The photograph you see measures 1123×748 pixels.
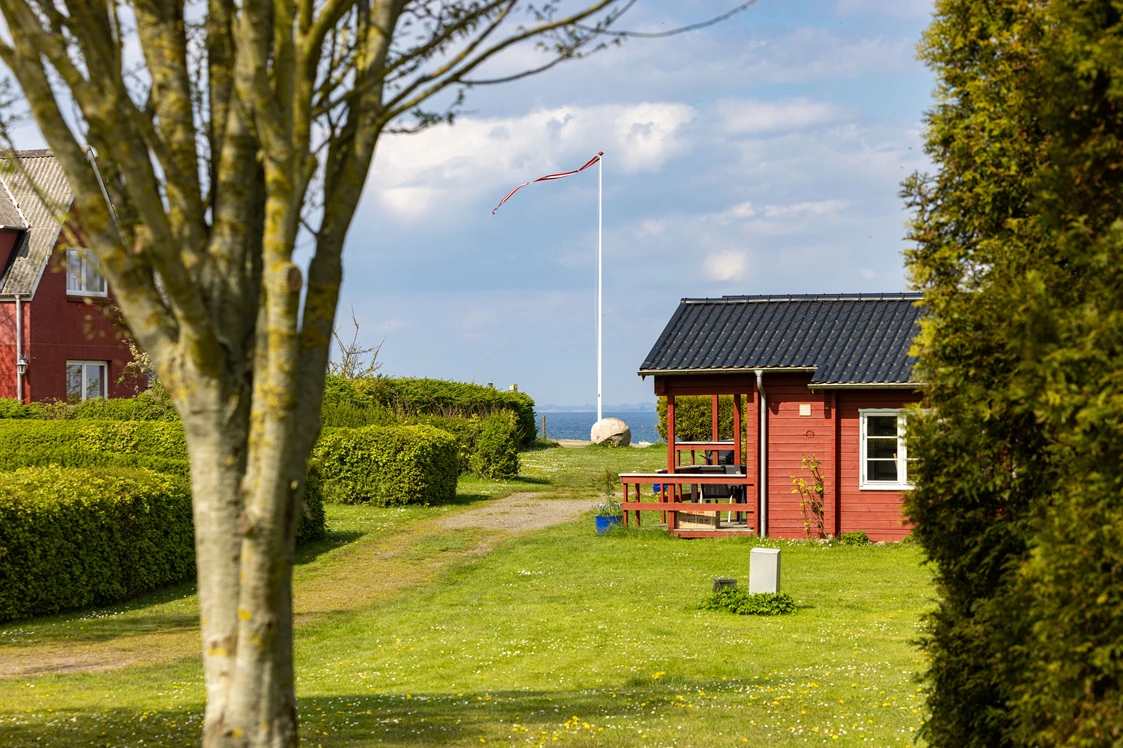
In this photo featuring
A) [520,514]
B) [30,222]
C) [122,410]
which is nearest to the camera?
[520,514]

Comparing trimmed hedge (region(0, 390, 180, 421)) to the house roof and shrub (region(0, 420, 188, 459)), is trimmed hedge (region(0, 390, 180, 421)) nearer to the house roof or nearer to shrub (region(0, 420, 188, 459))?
shrub (region(0, 420, 188, 459))

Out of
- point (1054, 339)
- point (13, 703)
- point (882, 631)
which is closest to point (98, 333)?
point (1054, 339)

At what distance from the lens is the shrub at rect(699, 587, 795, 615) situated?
13.7 meters

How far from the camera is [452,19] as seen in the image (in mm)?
4957

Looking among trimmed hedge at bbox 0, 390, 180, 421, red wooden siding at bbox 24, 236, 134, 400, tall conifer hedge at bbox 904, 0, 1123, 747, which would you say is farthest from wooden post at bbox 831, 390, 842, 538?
red wooden siding at bbox 24, 236, 134, 400

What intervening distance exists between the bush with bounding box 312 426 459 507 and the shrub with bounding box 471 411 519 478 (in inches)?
251

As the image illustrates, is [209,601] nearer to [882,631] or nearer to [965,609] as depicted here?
[965,609]

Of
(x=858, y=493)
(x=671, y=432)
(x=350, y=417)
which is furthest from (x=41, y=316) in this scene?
(x=858, y=493)

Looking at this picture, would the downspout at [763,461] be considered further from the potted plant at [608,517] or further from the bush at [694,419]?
the bush at [694,419]

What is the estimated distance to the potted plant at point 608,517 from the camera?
70.8 feet

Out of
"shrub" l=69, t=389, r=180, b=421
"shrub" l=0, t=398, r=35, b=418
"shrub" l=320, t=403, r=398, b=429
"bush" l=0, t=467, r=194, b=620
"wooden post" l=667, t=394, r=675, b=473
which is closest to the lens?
"bush" l=0, t=467, r=194, b=620

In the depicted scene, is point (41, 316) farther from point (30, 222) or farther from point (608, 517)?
point (608, 517)

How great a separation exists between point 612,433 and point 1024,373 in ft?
150

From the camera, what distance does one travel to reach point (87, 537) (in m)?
14.1
